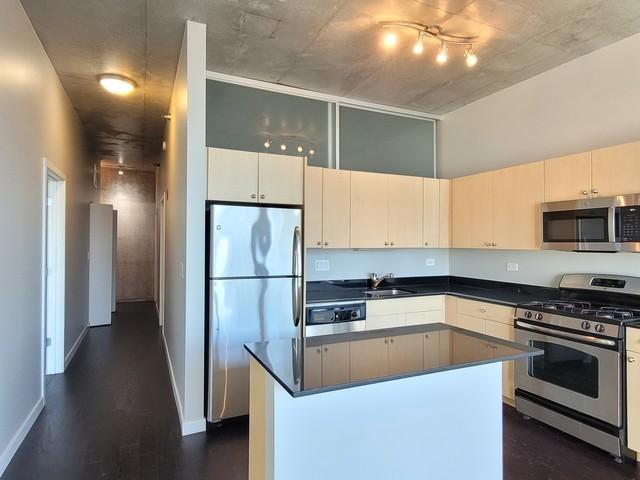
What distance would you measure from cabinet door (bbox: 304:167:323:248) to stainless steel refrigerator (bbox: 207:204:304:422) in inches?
16.5

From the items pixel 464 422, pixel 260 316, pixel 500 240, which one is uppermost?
pixel 500 240

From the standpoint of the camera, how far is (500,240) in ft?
11.8

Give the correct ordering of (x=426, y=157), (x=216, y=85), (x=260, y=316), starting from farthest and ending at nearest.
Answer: (x=426, y=157)
(x=216, y=85)
(x=260, y=316)

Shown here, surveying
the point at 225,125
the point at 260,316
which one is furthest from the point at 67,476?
the point at 225,125

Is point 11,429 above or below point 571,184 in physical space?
below

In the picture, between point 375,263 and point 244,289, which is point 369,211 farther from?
point 244,289

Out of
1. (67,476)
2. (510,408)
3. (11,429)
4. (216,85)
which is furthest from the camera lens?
(216,85)

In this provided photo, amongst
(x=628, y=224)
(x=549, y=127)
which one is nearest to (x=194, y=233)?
(x=628, y=224)

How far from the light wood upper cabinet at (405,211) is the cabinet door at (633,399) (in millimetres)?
2045

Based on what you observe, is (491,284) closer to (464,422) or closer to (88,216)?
(464,422)

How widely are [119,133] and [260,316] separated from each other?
4.14 metres

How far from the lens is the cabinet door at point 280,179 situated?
3076 mm

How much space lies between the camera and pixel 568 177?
303cm

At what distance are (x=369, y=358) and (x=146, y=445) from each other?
193 centimetres
